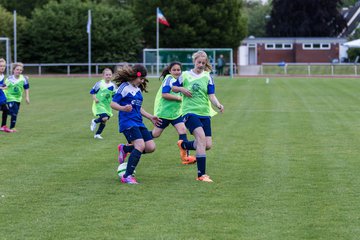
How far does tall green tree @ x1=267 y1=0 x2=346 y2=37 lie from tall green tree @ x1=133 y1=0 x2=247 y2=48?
19.4 meters

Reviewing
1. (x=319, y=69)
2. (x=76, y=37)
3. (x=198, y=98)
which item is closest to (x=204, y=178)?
(x=198, y=98)

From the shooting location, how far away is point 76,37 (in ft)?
212

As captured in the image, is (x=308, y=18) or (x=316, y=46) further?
(x=308, y=18)

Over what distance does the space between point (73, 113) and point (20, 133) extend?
19.5 feet

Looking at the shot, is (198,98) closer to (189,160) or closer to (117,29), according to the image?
(189,160)

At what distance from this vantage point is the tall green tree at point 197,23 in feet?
226

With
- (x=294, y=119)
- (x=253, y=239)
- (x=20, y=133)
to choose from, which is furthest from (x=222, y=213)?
(x=294, y=119)

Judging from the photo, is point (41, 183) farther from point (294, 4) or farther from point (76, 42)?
point (294, 4)

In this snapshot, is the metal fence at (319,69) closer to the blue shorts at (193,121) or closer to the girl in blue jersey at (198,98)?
the girl in blue jersey at (198,98)

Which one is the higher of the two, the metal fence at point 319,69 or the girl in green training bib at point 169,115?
the metal fence at point 319,69

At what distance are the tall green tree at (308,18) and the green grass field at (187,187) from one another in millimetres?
71841

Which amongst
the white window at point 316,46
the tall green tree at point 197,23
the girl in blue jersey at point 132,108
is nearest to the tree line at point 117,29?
the tall green tree at point 197,23

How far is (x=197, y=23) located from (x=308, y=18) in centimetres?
2448

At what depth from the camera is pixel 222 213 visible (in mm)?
7934
